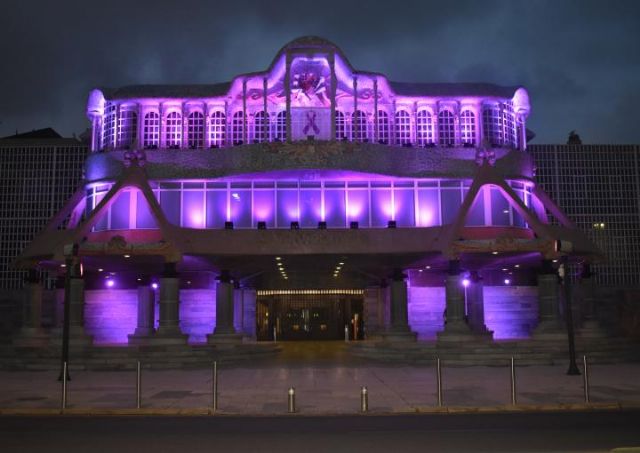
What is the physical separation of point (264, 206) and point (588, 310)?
19.8m

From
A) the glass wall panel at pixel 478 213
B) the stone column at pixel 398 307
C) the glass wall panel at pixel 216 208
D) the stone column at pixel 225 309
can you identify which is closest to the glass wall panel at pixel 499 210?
the glass wall panel at pixel 478 213

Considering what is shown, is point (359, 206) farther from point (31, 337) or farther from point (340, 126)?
point (31, 337)

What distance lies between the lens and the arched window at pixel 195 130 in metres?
46.2

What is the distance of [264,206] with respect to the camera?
43531 millimetres

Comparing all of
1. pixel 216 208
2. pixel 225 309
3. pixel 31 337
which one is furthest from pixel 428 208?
pixel 31 337

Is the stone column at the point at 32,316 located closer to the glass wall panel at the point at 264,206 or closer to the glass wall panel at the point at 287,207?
the glass wall panel at the point at 264,206

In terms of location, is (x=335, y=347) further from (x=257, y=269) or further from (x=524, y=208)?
(x=524, y=208)

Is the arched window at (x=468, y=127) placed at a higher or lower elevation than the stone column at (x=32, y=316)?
higher

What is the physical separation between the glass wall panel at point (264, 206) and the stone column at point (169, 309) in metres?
7.09

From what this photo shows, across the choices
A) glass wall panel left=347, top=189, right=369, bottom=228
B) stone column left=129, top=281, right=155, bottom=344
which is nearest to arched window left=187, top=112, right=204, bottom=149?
stone column left=129, top=281, right=155, bottom=344

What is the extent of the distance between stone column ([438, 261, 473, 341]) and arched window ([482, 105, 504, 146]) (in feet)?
37.9

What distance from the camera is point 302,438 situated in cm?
1378

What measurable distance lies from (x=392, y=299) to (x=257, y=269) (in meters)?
8.77

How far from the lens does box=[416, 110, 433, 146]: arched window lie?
4650 cm
